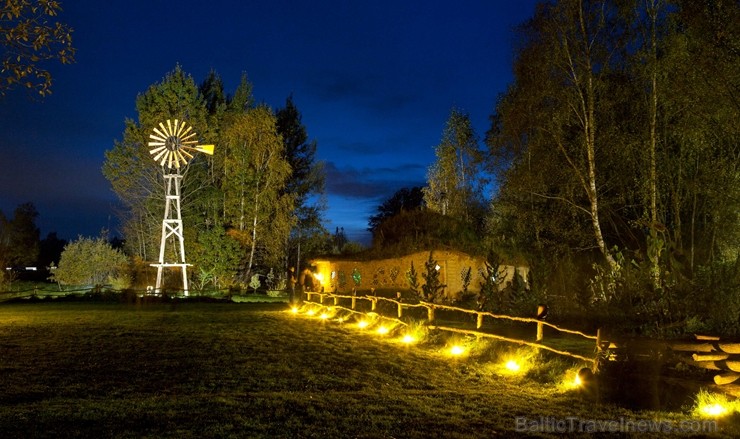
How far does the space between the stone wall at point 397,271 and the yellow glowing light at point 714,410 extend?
54.5 feet

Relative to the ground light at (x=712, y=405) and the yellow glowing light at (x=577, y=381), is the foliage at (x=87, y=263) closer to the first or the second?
the yellow glowing light at (x=577, y=381)

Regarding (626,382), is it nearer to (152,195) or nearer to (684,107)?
(684,107)

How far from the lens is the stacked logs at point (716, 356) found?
6.62m

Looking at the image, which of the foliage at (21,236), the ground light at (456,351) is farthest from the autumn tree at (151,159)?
the ground light at (456,351)

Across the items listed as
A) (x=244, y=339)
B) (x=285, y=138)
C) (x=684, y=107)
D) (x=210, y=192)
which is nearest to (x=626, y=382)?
(x=244, y=339)

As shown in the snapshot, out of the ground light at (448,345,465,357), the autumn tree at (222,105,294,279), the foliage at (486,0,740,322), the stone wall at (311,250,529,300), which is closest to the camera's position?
the ground light at (448,345,465,357)

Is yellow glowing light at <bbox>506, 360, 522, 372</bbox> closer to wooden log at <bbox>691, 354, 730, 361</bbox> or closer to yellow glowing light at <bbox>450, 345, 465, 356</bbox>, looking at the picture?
yellow glowing light at <bbox>450, 345, 465, 356</bbox>

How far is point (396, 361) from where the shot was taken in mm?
9625

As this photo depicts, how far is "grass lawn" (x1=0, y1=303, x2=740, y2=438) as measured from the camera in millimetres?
5512

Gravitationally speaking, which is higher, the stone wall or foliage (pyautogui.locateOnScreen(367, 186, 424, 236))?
foliage (pyautogui.locateOnScreen(367, 186, 424, 236))

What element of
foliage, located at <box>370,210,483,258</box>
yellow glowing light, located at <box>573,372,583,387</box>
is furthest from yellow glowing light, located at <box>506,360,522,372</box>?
foliage, located at <box>370,210,483,258</box>

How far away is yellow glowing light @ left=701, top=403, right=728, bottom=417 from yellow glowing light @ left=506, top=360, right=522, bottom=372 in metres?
2.92

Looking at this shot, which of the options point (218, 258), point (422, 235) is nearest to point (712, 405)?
point (422, 235)

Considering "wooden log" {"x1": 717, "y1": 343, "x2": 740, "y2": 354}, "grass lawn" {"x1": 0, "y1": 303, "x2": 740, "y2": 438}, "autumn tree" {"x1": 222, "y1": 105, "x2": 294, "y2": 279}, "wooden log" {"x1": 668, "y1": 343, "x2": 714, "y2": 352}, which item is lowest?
"grass lawn" {"x1": 0, "y1": 303, "x2": 740, "y2": 438}
